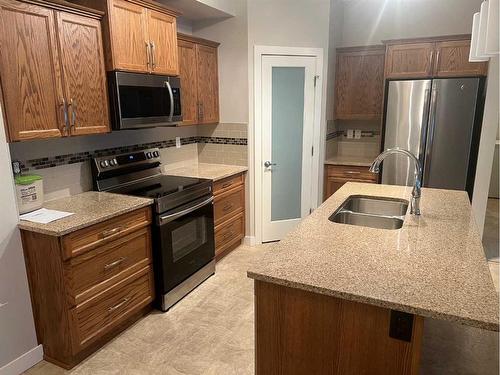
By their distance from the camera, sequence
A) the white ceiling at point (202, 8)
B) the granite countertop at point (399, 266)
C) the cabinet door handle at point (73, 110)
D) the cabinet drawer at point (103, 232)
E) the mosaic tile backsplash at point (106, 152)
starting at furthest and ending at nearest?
the white ceiling at point (202, 8)
the mosaic tile backsplash at point (106, 152)
the cabinet door handle at point (73, 110)
the cabinet drawer at point (103, 232)
the granite countertop at point (399, 266)

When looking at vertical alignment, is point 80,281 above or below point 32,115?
below

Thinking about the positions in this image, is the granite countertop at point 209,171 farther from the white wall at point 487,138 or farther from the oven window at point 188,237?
the white wall at point 487,138

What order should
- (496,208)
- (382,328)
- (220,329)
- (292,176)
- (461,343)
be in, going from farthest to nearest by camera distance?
(496,208), (292,176), (220,329), (461,343), (382,328)

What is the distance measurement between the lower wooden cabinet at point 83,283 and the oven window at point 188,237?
35cm

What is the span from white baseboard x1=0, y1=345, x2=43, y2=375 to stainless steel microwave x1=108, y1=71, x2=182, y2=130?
154cm

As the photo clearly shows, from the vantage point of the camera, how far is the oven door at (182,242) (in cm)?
265

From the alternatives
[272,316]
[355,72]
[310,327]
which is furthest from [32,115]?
[355,72]

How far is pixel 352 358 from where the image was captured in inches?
53.2

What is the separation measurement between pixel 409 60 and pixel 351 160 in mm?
1277

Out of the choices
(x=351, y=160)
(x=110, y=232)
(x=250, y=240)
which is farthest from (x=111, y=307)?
(x=351, y=160)

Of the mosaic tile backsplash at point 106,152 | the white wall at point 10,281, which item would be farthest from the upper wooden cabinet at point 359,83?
the white wall at point 10,281

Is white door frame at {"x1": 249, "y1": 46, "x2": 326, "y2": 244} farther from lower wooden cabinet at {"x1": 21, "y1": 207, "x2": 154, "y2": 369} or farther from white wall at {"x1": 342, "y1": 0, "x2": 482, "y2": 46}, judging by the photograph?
lower wooden cabinet at {"x1": 21, "y1": 207, "x2": 154, "y2": 369}

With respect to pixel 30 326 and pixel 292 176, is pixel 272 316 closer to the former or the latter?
pixel 30 326

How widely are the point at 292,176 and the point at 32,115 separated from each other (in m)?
2.70
